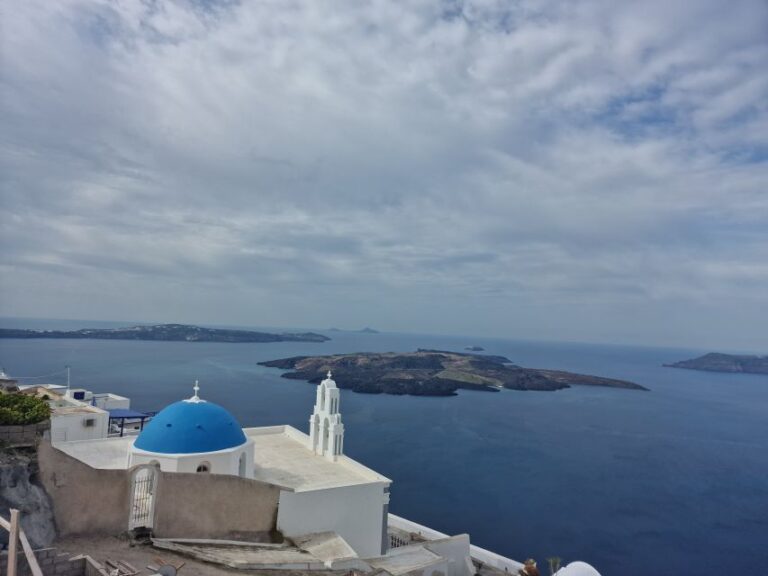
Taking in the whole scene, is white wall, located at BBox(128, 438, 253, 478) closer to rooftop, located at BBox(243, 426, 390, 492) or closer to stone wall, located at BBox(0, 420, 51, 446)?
rooftop, located at BBox(243, 426, 390, 492)

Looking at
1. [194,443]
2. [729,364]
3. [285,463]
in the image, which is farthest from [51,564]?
[729,364]

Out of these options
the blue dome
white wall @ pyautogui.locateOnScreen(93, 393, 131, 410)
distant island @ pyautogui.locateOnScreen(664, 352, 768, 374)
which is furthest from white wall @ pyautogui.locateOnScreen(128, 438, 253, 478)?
distant island @ pyautogui.locateOnScreen(664, 352, 768, 374)

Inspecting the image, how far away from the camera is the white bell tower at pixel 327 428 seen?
16969 mm

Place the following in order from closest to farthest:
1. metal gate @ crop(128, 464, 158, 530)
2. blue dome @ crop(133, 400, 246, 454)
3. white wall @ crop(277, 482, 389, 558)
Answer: metal gate @ crop(128, 464, 158, 530) → blue dome @ crop(133, 400, 246, 454) → white wall @ crop(277, 482, 389, 558)

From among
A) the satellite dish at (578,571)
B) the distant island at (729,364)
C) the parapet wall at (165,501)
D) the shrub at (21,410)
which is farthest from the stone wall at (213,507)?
the distant island at (729,364)

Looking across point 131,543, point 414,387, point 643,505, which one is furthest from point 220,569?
point 414,387

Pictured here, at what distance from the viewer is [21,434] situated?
9492 mm

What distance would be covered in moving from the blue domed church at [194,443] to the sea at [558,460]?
16.6 meters

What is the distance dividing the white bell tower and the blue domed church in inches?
141

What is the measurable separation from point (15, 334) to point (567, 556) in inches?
6632

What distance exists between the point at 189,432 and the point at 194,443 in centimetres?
31

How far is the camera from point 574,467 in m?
40.2

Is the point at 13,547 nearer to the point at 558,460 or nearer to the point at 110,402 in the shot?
the point at 110,402

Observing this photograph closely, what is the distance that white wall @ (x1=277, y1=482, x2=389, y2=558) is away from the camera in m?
13.1
